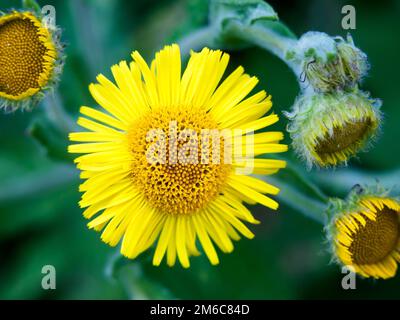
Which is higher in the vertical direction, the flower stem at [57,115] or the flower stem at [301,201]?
the flower stem at [57,115]

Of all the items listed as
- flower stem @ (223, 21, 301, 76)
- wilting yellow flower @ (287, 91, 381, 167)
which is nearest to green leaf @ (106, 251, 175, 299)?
wilting yellow flower @ (287, 91, 381, 167)

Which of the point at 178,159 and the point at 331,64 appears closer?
the point at 331,64

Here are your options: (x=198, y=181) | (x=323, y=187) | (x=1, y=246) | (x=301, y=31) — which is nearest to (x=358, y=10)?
(x=301, y=31)

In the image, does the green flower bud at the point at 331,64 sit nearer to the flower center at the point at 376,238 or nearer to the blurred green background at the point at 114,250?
the flower center at the point at 376,238

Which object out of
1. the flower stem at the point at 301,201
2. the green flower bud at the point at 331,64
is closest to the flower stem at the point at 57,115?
the flower stem at the point at 301,201

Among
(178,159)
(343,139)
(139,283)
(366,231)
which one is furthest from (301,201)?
(139,283)

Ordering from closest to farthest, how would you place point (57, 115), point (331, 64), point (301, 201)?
point (331, 64), point (301, 201), point (57, 115)

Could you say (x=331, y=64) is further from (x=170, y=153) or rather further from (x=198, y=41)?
(x=198, y=41)

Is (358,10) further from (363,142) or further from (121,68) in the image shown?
(121,68)
